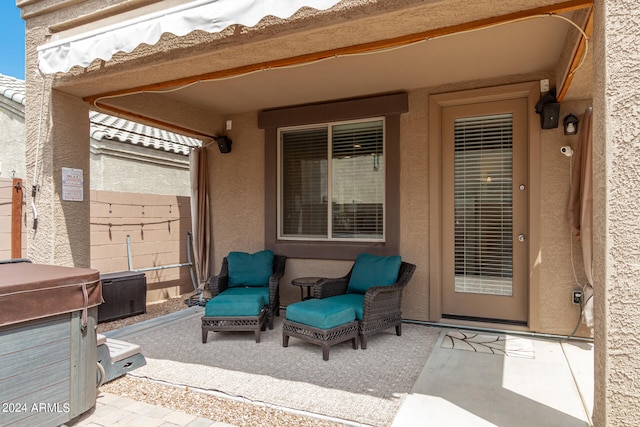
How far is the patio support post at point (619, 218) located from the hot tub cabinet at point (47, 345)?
11.1 feet

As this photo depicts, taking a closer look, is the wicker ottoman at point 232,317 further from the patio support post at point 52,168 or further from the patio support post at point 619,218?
the patio support post at point 619,218

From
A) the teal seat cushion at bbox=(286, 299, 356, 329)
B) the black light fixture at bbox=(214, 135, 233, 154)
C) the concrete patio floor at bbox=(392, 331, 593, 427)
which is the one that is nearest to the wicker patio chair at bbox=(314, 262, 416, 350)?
the teal seat cushion at bbox=(286, 299, 356, 329)

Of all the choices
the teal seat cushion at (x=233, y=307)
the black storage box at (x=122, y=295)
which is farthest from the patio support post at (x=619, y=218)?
the black storage box at (x=122, y=295)

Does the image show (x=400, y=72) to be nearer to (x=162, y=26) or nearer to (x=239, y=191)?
(x=162, y=26)

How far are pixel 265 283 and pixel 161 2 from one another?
Result: 377 centimetres

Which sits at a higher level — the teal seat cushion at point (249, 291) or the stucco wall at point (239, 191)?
the stucco wall at point (239, 191)

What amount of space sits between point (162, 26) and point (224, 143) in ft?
12.1

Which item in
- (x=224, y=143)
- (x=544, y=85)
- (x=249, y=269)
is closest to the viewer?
(x=544, y=85)

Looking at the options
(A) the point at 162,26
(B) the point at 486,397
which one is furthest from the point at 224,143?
(B) the point at 486,397

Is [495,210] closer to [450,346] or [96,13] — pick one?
[450,346]

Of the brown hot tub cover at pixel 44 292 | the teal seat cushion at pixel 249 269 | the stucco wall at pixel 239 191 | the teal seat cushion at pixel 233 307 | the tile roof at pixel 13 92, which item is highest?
the tile roof at pixel 13 92

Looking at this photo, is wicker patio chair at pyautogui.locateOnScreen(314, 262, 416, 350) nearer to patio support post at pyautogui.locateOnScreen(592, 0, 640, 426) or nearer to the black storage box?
patio support post at pyautogui.locateOnScreen(592, 0, 640, 426)

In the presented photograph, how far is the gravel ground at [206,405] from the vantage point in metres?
2.90

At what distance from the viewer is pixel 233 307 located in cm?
475
